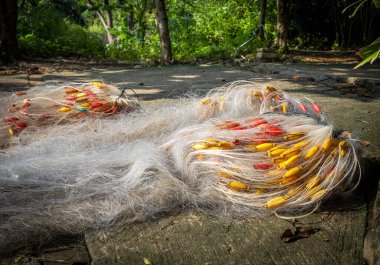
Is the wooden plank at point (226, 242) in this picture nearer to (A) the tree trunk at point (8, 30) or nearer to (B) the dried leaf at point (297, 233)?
(B) the dried leaf at point (297, 233)

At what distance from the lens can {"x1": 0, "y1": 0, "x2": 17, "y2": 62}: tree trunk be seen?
8.32 m

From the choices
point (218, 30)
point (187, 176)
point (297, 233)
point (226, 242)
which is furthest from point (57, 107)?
point (218, 30)

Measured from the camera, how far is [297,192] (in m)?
1.73

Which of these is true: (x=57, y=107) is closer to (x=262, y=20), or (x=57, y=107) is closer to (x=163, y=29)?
(x=163, y=29)

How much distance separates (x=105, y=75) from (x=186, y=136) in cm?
501

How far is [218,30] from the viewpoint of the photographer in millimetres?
13953

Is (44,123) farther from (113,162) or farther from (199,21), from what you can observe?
(199,21)

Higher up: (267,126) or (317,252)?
(267,126)

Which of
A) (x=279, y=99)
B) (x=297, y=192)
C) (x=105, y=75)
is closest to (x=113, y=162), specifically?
(x=297, y=192)

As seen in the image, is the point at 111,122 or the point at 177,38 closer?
the point at 111,122

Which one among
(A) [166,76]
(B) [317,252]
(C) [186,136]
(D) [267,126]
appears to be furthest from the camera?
(A) [166,76]

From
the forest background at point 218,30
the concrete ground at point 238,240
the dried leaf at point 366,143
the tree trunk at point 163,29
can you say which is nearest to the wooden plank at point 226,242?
the concrete ground at point 238,240

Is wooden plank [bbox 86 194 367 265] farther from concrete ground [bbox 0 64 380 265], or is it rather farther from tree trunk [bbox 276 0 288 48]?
tree trunk [bbox 276 0 288 48]

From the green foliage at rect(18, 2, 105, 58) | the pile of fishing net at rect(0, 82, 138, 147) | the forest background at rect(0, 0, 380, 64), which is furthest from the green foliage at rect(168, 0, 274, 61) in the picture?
the pile of fishing net at rect(0, 82, 138, 147)
